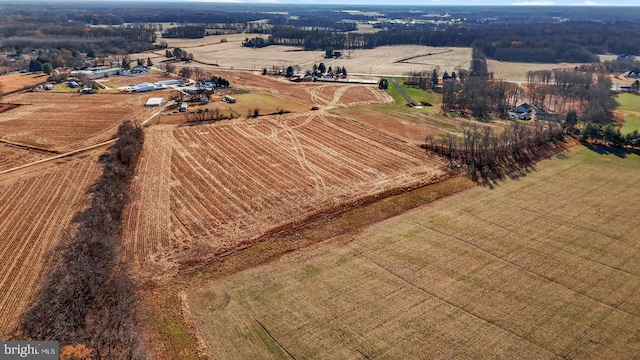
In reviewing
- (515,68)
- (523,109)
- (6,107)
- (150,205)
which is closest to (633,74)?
(515,68)

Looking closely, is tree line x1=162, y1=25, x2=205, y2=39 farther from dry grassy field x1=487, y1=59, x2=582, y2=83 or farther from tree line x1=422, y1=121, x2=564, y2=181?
tree line x1=422, y1=121, x2=564, y2=181

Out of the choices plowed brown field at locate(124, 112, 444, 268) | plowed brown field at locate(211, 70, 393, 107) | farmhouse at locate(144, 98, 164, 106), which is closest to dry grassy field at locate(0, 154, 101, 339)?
plowed brown field at locate(124, 112, 444, 268)

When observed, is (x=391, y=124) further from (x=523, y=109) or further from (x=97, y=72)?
(x=97, y=72)

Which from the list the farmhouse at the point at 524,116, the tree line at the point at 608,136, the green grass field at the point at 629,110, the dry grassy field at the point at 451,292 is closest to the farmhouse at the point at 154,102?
the dry grassy field at the point at 451,292

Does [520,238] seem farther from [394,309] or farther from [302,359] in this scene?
[302,359]

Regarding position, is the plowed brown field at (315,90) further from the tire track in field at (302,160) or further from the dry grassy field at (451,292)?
the dry grassy field at (451,292)
